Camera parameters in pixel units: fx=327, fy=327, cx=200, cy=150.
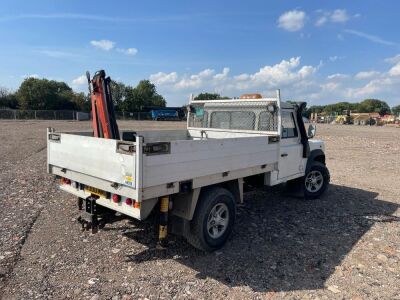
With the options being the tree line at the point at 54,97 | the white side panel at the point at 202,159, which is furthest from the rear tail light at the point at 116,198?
the tree line at the point at 54,97

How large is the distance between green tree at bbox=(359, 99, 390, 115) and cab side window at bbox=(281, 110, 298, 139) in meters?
133

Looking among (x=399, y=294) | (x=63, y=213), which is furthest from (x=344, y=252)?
(x=63, y=213)

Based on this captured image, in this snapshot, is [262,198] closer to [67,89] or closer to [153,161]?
[153,161]

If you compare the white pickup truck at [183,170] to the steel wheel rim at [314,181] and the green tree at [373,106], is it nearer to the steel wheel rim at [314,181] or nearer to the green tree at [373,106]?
the steel wheel rim at [314,181]

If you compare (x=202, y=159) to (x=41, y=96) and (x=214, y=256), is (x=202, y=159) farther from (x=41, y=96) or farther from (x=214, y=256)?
(x=41, y=96)

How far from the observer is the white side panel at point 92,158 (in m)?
3.65

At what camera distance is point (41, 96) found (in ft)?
214

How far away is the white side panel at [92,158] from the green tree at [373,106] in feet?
447

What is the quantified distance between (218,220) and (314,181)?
139 inches

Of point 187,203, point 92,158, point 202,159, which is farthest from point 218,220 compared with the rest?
point 92,158

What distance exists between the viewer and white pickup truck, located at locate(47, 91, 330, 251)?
3635 millimetres

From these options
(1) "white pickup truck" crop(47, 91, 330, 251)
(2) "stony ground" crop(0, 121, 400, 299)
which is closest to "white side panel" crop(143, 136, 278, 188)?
(1) "white pickup truck" crop(47, 91, 330, 251)

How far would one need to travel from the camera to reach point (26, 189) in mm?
7289

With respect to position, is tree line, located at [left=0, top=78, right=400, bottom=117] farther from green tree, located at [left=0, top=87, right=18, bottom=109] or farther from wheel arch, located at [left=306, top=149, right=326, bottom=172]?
wheel arch, located at [left=306, top=149, right=326, bottom=172]
